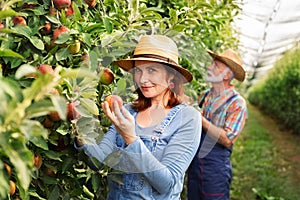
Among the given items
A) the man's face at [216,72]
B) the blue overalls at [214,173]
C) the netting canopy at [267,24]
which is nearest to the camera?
the man's face at [216,72]

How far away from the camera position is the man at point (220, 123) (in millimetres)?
3209

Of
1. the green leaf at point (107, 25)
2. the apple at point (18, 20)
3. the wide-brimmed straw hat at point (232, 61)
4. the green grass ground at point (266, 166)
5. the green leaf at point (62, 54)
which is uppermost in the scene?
the apple at point (18, 20)

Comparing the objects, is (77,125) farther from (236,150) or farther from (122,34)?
(236,150)

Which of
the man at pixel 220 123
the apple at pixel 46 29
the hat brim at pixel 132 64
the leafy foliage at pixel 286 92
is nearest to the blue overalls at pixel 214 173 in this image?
the man at pixel 220 123

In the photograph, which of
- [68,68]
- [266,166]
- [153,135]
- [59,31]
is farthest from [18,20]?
[266,166]

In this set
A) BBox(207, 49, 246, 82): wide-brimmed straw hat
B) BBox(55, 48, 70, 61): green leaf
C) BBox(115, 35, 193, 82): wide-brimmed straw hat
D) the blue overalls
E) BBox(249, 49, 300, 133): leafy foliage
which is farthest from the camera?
BBox(249, 49, 300, 133): leafy foliage

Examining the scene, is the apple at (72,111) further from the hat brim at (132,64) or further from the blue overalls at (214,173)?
the blue overalls at (214,173)

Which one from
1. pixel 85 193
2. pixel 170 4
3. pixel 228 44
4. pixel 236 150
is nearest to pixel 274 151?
pixel 236 150

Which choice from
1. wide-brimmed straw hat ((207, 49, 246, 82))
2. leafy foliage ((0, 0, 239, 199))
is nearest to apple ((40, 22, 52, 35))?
leafy foliage ((0, 0, 239, 199))

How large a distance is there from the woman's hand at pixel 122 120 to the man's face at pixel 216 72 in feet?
3.96

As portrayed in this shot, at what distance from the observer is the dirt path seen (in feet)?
28.0

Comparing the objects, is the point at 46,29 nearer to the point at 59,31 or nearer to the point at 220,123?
the point at 59,31

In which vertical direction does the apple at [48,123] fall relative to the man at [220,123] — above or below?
above

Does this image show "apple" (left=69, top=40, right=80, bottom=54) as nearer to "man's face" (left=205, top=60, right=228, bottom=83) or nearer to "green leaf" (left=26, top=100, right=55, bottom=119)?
"green leaf" (left=26, top=100, right=55, bottom=119)
